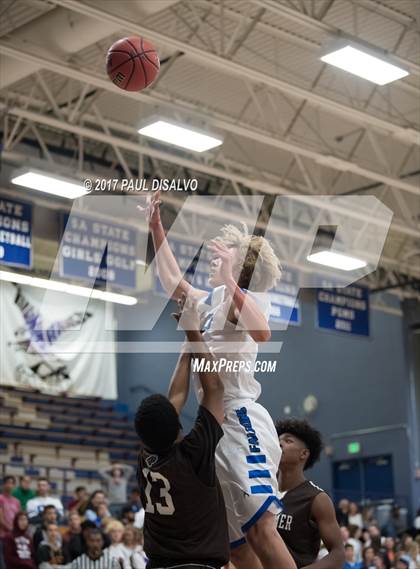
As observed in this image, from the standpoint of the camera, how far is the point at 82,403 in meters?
24.3

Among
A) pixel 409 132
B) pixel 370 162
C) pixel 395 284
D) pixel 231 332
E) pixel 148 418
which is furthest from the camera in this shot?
pixel 395 284

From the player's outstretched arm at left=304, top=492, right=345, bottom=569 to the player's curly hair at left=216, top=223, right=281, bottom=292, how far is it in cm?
111

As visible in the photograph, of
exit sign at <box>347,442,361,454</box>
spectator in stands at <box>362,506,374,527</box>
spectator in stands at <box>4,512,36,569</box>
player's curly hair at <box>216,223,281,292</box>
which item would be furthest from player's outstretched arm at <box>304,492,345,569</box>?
exit sign at <box>347,442,361,454</box>

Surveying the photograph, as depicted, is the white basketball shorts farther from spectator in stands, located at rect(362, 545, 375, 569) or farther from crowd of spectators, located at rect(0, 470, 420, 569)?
spectator in stands, located at rect(362, 545, 375, 569)

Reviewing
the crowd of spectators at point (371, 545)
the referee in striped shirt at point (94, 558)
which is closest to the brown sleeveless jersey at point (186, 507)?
the referee in striped shirt at point (94, 558)

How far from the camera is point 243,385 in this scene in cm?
486

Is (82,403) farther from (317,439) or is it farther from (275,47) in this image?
(317,439)

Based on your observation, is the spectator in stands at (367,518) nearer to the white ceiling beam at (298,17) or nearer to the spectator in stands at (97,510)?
the spectator in stands at (97,510)

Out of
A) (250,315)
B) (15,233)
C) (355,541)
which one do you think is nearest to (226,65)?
(15,233)

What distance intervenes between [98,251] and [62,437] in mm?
8749

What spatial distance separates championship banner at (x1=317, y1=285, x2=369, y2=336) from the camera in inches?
706

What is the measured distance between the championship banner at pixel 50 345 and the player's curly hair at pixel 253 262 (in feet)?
57.7

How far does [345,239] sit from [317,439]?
13354 mm

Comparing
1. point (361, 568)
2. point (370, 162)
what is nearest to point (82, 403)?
point (370, 162)
